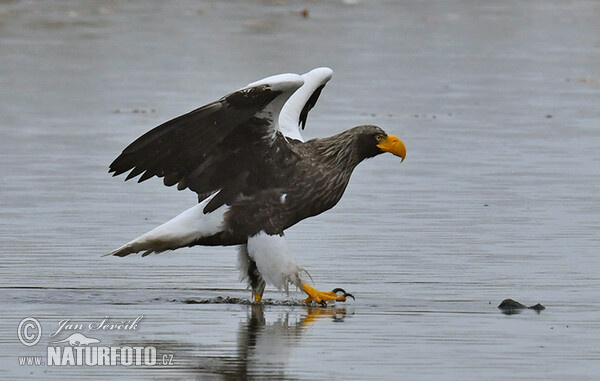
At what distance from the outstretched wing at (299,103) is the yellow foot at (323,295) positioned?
136 centimetres

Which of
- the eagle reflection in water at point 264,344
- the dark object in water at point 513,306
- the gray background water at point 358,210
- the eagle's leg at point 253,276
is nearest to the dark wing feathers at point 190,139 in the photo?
the eagle's leg at point 253,276

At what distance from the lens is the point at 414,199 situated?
1348 cm

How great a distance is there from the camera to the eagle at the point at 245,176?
10.1 m

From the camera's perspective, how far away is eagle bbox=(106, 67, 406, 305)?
10.1 metres

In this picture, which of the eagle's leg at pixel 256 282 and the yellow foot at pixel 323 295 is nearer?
the yellow foot at pixel 323 295

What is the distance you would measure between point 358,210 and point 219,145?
9.72 feet

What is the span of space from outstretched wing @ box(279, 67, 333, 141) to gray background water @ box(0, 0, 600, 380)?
35.6 inches

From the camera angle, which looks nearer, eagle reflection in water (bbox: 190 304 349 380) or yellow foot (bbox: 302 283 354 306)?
eagle reflection in water (bbox: 190 304 349 380)

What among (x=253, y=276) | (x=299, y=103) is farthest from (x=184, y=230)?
(x=299, y=103)

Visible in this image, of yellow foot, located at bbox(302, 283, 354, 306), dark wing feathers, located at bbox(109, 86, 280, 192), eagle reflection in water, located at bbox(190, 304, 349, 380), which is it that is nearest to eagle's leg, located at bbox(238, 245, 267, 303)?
eagle reflection in water, located at bbox(190, 304, 349, 380)

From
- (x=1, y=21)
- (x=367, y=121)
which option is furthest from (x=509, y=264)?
(x=1, y=21)

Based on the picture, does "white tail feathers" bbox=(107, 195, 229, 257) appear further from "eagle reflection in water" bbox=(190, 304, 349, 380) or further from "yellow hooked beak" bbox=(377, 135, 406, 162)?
"yellow hooked beak" bbox=(377, 135, 406, 162)

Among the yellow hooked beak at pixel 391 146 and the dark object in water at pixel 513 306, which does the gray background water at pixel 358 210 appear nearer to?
the dark object in water at pixel 513 306

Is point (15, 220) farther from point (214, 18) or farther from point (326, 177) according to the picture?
point (214, 18)
